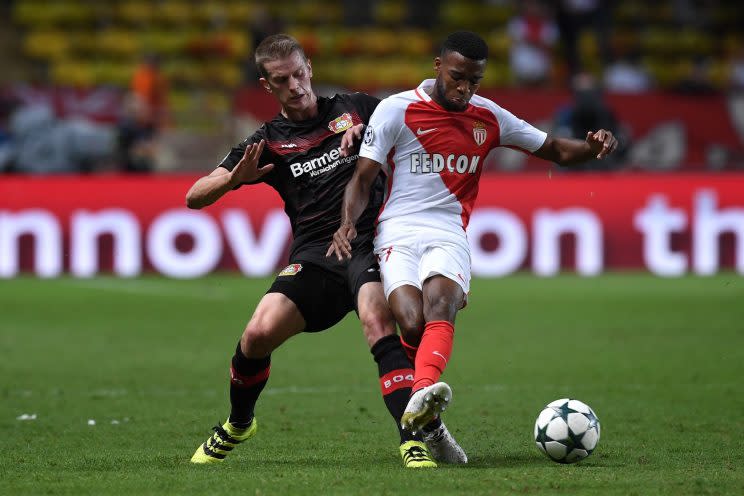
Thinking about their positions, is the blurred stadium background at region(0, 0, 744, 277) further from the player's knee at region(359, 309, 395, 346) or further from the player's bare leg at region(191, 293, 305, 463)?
the player's knee at region(359, 309, 395, 346)

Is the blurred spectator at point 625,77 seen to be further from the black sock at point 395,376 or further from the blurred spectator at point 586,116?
the black sock at point 395,376

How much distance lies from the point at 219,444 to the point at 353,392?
2518 millimetres

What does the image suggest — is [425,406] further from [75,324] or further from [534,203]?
[534,203]

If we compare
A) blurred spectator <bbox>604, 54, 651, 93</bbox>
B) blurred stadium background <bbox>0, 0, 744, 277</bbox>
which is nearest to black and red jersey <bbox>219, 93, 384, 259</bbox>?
blurred stadium background <bbox>0, 0, 744, 277</bbox>

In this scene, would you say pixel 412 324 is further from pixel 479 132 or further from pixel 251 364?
pixel 479 132

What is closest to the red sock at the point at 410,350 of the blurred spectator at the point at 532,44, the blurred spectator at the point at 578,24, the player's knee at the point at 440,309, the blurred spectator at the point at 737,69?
the player's knee at the point at 440,309

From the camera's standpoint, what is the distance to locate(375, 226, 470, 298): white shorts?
6027 millimetres

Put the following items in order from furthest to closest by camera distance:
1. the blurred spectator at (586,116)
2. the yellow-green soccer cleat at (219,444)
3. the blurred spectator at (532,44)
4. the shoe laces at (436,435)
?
the blurred spectator at (532,44), the blurred spectator at (586,116), the yellow-green soccer cleat at (219,444), the shoe laces at (436,435)

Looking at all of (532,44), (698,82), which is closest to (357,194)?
(698,82)

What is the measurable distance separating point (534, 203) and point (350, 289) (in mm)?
10317

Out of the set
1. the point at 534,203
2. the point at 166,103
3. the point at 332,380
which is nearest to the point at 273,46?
the point at 332,380

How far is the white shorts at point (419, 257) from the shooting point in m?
6.03

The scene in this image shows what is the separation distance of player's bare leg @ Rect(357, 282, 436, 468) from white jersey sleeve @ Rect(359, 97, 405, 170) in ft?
2.00

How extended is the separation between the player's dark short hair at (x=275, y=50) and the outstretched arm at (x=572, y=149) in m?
1.25
